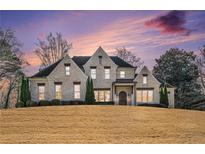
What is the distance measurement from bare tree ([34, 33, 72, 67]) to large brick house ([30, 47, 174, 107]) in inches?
3.4

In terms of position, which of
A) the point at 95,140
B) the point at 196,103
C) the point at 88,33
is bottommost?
the point at 95,140

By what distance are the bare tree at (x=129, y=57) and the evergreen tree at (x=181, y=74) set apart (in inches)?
10.8

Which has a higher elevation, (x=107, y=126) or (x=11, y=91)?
(x=11, y=91)

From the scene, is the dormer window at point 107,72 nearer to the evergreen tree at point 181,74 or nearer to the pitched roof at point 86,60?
the pitched roof at point 86,60

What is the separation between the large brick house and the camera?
7.55 m

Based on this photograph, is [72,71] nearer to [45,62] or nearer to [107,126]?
[45,62]

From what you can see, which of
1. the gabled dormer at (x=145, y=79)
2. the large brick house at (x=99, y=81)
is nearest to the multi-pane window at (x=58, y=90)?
the large brick house at (x=99, y=81)

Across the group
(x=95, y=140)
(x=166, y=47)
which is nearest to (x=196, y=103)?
(x=166, y=47)

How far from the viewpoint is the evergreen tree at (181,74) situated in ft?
24.7

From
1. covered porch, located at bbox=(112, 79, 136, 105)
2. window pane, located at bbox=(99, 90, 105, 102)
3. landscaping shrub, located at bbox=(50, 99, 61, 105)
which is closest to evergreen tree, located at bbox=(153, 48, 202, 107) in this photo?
covered porch, located at bbox=(112, 79, 136, 105)

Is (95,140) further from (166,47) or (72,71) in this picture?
(166,47)

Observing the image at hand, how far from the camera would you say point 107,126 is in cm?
737

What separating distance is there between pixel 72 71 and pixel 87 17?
0.86 m
